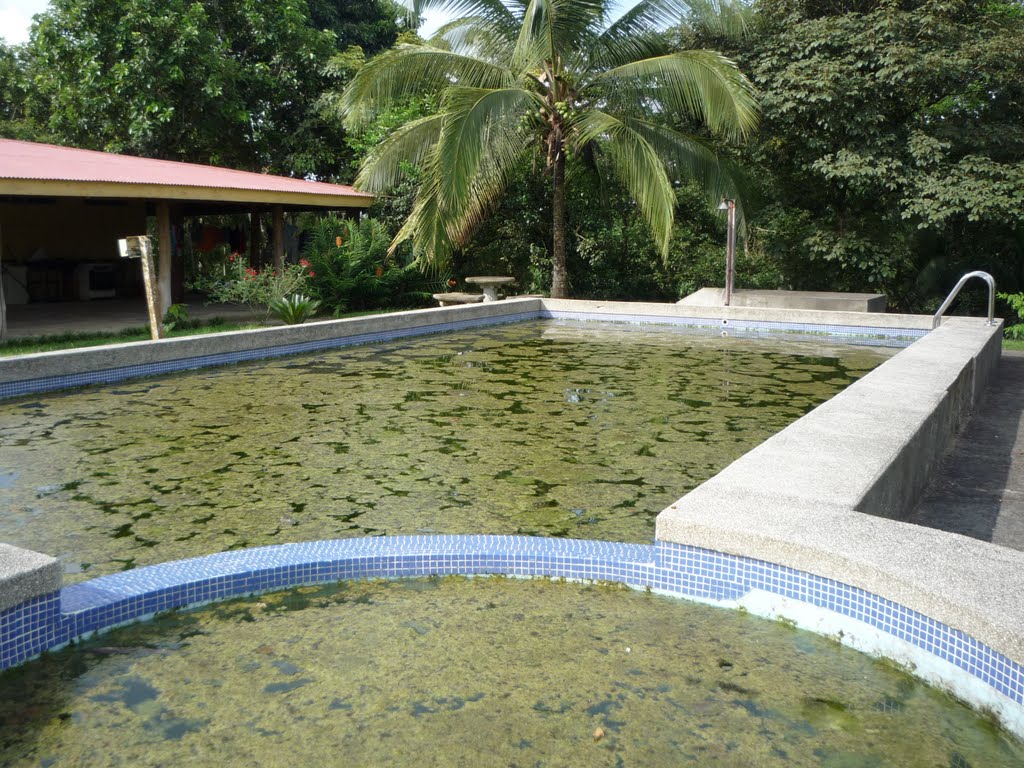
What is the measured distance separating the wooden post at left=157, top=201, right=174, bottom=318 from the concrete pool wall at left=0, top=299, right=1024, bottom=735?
8.38 meters

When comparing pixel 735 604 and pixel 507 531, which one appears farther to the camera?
pixel 507 531

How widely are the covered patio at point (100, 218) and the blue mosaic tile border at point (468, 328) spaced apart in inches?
101

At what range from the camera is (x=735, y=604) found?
292 cm

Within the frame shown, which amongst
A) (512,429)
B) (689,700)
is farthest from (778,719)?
(512,429)

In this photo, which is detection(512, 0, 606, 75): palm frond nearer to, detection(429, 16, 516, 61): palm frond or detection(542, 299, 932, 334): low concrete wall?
detection(429, 16, 516, 61): palm frond

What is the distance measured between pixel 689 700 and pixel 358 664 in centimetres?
93

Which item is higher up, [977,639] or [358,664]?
[977,639]

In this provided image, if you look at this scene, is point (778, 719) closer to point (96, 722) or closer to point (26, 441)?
point (96, 722)

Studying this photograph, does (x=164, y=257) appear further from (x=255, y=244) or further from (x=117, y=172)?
(x=255, y=244)

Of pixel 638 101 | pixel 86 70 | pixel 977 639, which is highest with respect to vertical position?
pixel 86 70

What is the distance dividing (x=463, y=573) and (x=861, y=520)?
1.35 metres

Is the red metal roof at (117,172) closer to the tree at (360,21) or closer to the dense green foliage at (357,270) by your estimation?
the dense green foliage at (357,270)

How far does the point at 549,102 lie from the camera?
12961 mm

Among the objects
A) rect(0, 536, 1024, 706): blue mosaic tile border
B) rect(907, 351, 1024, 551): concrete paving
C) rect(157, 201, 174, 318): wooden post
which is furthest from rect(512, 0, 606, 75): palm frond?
rect(0, 536, 1024, 706): blue mosaic tile border
